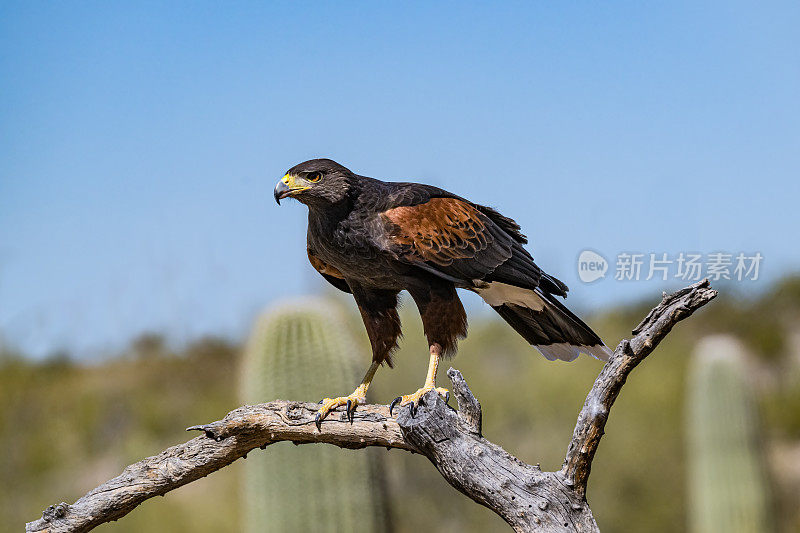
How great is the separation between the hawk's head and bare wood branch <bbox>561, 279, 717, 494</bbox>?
1242 mm

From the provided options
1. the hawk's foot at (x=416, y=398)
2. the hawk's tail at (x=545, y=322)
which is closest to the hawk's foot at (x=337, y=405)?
the hawk's foot at (x=416, y=398)

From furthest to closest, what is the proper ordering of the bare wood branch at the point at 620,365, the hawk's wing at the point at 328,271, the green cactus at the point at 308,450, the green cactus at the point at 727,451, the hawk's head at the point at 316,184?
1. the green cactus at the point at 727,451
2. the green cactus at the point at 308,450
3. the hawk's wing at the point at 328,271
4. the hawk's head at the point at 316,184
5. the bare wood branch at the point at 620,365

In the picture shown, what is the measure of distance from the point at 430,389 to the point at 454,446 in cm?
27

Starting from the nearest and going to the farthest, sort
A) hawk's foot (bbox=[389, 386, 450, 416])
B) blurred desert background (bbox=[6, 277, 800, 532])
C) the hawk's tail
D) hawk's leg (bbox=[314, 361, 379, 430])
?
hawk's foot (bbox=[389, 386, 450, 416]), hawk's leg (bbox=[314, 361, 379, 430]), the hawk's tail, blurred desert background (bbox=[6, 277, 800, 532])

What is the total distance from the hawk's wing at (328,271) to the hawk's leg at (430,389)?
657 millimetres

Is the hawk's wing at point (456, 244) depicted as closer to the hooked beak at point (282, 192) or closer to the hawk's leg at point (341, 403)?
the hooked beak at point (282, 192)

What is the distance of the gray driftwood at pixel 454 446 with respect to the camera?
2.93 metres

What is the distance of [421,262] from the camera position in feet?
11.0

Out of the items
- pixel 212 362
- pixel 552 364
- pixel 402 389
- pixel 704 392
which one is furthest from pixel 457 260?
pixel 212 362

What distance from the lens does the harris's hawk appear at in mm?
3330

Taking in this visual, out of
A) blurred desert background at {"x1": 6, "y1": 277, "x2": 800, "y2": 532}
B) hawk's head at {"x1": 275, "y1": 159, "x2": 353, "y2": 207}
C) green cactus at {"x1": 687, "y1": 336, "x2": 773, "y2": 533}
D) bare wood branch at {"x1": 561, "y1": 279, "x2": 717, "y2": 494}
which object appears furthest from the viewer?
blurred desert background at {"x1": 6, "y1": 277, "x2": 800, "y2": 532}

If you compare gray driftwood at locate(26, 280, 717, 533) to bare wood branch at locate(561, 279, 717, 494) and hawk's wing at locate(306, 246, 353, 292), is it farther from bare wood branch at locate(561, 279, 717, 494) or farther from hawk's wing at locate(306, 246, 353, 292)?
hawk's wing at locate(306, 246, 353, 292)

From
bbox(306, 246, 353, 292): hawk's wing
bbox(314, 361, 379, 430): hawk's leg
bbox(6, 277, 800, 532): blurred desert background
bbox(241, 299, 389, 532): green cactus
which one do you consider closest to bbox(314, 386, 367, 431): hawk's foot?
bbox(314, 361, 379, 430): hawk's leg

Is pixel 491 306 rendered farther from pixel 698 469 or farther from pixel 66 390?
pixel 66 390
